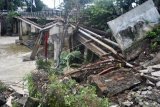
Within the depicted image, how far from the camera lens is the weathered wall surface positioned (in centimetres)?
1038

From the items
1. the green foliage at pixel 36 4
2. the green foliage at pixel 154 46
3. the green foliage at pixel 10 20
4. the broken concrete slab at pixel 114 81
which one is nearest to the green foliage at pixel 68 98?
the broken concrete slab at pixel 114 81

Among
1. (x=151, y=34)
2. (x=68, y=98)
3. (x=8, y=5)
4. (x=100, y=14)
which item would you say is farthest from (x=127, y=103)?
(x=8, y=5)

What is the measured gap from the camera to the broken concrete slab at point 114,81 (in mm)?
7414

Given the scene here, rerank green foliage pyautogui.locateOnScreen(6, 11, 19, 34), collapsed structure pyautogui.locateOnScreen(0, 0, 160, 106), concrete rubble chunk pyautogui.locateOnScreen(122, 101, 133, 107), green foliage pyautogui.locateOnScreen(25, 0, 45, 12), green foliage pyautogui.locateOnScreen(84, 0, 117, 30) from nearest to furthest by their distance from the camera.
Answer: concrete rubble chunk pyautogui.locateOnScreen(122, 101, 133, 107), collapsed structure pyautogui.locateOnScreen(0, 0, 160, 106), green foliage pyautogui.locateOnScreen(84, 0, 117, 30), green foliage pyautogui.locateOnScreen(6, 11, 19, 34), green foliage pyautogui.locateOnScreen(25, 0, 45, 12)

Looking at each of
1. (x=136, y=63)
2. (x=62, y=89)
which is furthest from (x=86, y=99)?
(x=136, y=63)

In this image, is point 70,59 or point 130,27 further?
point 70,59

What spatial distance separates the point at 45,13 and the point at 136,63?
932 inches

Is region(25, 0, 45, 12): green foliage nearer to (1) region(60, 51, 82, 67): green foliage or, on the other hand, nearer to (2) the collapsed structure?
(2) the collapsed structure

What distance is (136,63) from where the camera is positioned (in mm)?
9297

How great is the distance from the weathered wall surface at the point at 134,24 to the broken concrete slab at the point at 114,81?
2157 mm

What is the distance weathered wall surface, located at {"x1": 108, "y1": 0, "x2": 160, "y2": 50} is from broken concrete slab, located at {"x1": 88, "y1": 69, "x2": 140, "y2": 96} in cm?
216

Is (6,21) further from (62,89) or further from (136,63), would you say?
(62,89)

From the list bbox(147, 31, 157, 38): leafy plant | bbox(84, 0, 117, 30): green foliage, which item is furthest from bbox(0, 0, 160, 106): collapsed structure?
bbox(84, 0, 117, 30): green foliage

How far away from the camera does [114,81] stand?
7840 millimetres
